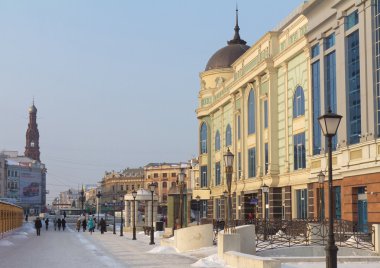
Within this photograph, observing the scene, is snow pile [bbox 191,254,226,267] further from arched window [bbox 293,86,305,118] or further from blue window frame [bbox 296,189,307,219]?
arched window [bbox 293,86,305,118]

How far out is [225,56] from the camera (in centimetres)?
6744

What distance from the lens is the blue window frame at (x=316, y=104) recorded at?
122 feet

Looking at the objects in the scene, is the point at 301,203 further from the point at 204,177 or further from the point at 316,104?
the point at 204,177

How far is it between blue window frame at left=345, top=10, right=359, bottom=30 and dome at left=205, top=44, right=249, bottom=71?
34312mm

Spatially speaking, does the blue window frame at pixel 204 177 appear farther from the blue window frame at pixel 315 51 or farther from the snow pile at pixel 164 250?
the snow pile at pixel 164 250

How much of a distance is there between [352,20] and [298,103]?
36.3 ft

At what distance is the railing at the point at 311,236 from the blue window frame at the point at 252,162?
80.1 ft

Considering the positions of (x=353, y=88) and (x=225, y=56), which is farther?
(x=225, y=56)

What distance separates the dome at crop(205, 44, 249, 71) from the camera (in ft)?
220

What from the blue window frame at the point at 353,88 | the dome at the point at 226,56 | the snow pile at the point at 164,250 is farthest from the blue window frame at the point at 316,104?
the dome at the point at 226,56

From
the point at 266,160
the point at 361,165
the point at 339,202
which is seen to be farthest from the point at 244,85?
the point at 361,165

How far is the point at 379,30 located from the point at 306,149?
12796 millimetres

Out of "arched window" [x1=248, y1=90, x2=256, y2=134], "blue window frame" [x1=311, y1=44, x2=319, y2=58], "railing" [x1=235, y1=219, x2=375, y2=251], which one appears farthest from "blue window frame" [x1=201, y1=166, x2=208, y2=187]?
"railing" [x1=235, y1=219, x2=375, y2=251]

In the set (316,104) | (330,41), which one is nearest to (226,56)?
(316,104)
